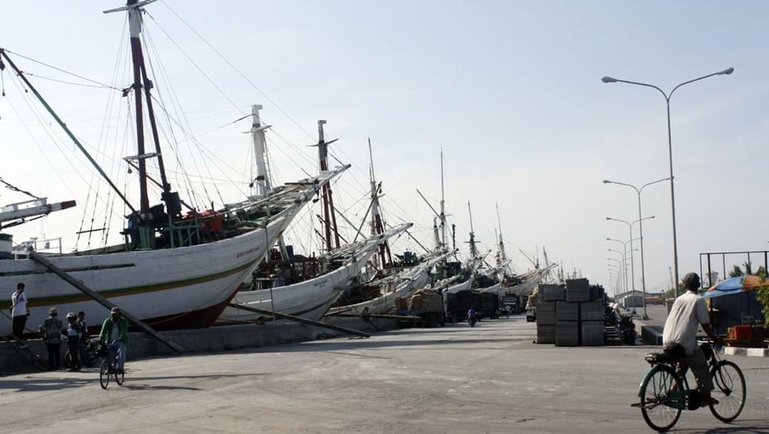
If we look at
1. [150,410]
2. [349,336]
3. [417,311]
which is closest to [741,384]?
[150,410]

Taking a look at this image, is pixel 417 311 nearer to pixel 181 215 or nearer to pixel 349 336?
pixel 349 336

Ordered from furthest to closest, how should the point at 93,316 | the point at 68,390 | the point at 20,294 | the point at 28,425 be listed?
1. the point at 93,316
2. the point at 20,294
3. the point at 68,390
4. the point at 28,425

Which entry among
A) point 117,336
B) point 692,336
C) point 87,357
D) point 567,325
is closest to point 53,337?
point 87,357

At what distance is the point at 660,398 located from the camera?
373 inches

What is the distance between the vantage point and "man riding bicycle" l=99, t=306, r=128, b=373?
16297 mm

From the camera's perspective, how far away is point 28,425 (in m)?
11.4

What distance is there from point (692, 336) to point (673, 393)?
2.12 feet

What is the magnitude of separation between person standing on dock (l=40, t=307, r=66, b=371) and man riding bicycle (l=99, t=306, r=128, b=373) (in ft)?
15.4

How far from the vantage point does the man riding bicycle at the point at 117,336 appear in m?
16.3

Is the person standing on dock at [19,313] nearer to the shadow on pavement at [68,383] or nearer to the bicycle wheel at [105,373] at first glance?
the shadow on pavement at [68,383]

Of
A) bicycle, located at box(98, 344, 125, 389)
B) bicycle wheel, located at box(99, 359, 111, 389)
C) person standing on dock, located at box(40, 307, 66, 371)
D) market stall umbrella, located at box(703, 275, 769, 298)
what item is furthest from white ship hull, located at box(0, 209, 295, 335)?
market stall umbrella, located at box(703, 275, 769, 298)

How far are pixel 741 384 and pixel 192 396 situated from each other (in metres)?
7.94

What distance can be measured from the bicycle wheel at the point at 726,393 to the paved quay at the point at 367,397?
0.13 metres

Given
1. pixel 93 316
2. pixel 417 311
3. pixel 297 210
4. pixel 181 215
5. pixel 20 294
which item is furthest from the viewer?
pixel 417 311
